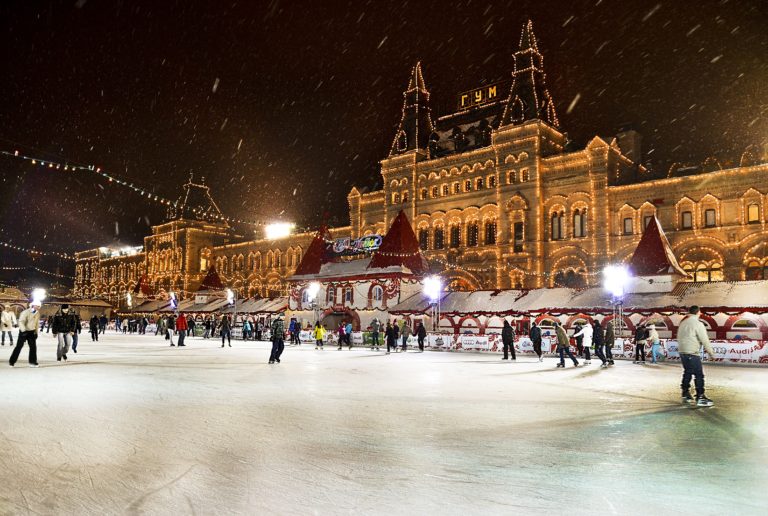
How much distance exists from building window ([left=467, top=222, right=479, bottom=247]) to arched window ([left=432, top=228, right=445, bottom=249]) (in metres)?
2.43

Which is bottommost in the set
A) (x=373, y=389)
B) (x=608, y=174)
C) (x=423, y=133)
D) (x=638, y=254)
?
(x=373, y=389)

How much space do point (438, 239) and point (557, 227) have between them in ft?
31.3

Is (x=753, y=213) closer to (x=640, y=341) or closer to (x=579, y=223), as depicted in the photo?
(x=579, y=223)

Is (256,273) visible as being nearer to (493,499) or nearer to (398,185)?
(398,185)

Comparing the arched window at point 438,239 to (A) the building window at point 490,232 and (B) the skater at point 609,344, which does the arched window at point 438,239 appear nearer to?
(A) the building window at point 490,232

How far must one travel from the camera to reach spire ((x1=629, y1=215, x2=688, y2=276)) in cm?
2861

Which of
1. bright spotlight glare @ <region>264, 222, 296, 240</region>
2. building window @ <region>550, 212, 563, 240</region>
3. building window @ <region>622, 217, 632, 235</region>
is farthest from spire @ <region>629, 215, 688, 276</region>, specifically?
bright spotlight glare @ <region>264, 222, 296, 240</region>

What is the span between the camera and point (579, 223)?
1505 inches

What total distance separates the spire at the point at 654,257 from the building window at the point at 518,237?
10.2 metres

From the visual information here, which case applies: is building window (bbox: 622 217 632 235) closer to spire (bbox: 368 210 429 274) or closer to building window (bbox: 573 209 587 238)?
building window (bbox: 573 209 587 238)

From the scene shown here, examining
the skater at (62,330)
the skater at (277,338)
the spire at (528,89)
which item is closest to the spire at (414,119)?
the spire at (528,89)

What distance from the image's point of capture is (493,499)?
4199 millimetres

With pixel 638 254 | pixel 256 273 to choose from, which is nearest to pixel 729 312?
pixel 638 254

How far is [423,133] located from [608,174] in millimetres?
17348
